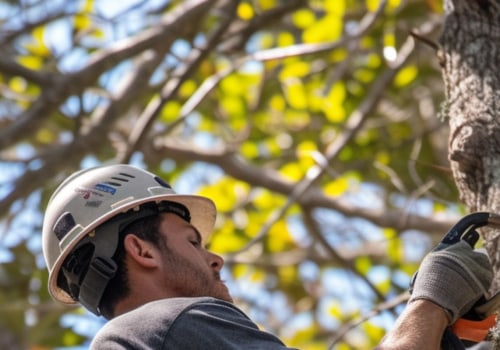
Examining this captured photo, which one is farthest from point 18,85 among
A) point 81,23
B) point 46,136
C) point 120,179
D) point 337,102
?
point 120,179

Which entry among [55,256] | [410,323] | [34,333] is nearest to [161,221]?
[55,256]

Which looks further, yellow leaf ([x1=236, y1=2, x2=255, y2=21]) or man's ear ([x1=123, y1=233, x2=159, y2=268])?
yellow leaf ([x1=236, y1=2, x2=255, y2=21])

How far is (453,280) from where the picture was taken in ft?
10.2

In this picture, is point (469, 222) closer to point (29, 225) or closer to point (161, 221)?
point (161, 221)

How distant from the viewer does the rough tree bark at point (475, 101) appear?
3.40 m

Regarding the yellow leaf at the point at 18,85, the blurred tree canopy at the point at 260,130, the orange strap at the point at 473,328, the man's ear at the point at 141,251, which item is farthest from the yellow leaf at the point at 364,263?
the orange strap at the point at 473,328

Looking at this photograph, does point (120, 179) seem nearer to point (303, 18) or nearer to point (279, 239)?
point (303, 18)

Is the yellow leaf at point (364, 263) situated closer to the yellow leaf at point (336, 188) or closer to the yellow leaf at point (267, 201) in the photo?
the yellow leaf at point (267, 201)

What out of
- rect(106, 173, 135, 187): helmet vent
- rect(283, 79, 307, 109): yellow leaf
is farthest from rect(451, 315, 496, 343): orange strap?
Result: rect(283, 79, 307, 109): yellow leaf

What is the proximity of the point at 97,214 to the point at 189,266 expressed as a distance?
1.22 ft

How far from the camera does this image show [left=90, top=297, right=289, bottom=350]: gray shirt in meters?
3.03

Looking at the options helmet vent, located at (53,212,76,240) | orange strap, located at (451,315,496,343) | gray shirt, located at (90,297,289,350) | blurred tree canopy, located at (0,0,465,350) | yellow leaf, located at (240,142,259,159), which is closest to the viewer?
gray shirt, located at (90,297,289,350)

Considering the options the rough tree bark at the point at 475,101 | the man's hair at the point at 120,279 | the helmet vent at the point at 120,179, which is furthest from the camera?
the helmet vent at the point at 120,179

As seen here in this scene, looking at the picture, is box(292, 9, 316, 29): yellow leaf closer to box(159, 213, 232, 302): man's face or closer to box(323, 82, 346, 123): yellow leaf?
box(323, 82, 346, 123): yellow leaf
